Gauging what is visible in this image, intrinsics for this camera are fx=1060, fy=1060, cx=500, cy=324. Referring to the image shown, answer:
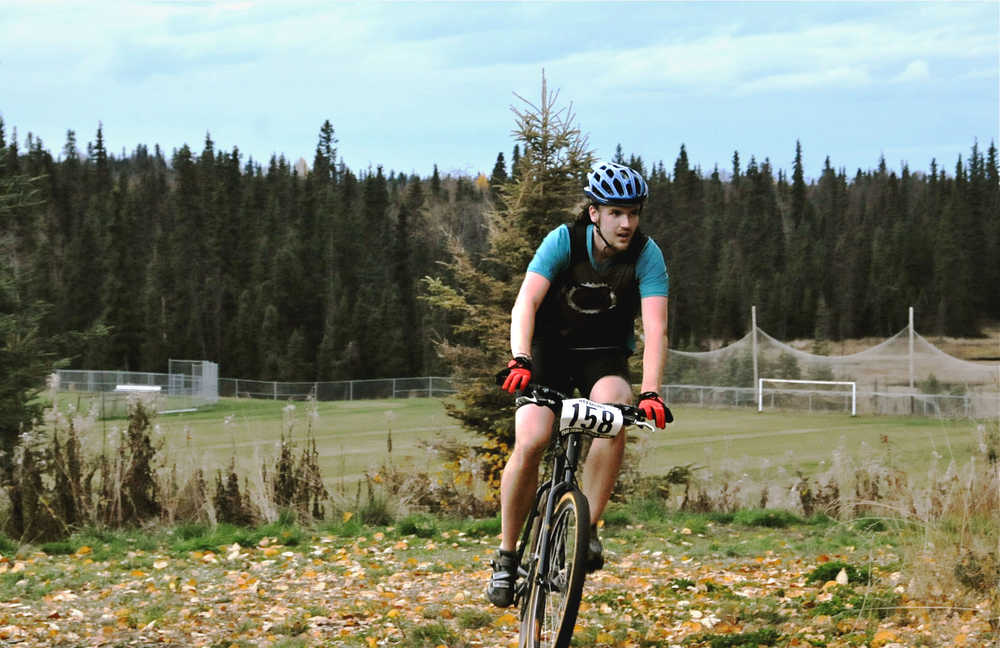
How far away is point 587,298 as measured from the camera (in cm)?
558

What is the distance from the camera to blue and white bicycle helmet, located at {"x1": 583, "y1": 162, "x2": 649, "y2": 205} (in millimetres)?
5340

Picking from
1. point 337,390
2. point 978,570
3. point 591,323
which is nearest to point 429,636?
point 591,323

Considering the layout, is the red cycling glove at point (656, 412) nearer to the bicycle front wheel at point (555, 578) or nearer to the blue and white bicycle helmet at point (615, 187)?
the bicycle front wheel at point (555, 578)

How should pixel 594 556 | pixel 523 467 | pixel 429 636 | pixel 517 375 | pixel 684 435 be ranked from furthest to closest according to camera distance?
1. pixel 684 435
2. pixel 429 636
3. pixel 523 467
4. pixel 594 556
5. pixel 517 375

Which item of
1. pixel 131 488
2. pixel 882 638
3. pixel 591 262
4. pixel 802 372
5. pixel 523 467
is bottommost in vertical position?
pixel 882 638

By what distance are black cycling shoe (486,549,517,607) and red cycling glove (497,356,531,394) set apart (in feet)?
3.58

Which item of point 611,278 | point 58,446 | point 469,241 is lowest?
point 58,446

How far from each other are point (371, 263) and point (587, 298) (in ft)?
331

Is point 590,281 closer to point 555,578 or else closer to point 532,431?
point 532,431

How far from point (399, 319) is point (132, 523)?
8262 centimetres

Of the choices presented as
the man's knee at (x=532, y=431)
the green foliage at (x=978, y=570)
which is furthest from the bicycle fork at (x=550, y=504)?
the green foliage at (x=978, y=570)

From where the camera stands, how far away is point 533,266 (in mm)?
5551

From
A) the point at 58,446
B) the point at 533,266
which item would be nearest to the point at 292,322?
the point at 58,446

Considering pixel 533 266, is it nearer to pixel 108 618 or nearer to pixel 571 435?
pixel 571 435
